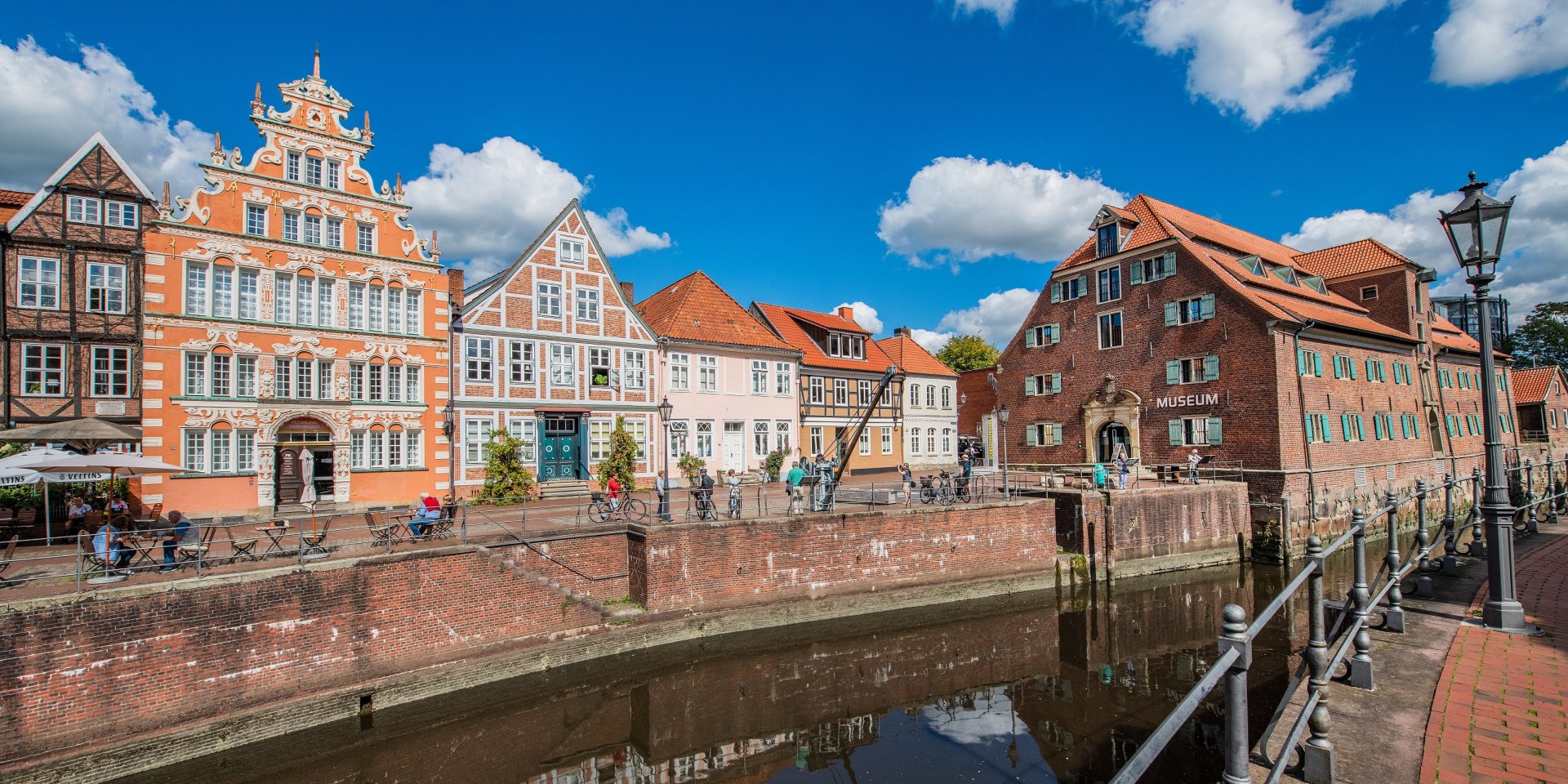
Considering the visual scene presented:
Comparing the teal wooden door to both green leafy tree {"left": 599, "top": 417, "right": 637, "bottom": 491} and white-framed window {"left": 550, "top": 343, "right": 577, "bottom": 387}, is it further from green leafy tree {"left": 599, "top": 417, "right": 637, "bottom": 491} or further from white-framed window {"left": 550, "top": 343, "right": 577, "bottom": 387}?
white-framed window {"left": 550, "top": 343, "right": 577, "bottom": 387}

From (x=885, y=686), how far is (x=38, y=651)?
12713mm

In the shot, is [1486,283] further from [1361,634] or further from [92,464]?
[92,464]

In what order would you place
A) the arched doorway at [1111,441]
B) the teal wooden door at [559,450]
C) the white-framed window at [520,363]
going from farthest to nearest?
the arched doorway at [1111,441]
the teal wooden door at [559,450]
the white-framed window at [520,363]

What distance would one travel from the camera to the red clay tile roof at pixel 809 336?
34250 millimetres

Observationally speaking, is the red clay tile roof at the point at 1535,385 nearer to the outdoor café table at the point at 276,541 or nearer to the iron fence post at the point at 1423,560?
the iron fence post at the point at 1423,560

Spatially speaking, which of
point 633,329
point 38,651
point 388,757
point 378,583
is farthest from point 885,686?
point 633,329

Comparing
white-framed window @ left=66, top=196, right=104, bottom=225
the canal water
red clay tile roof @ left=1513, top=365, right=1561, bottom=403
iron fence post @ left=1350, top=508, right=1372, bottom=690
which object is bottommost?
the canal water

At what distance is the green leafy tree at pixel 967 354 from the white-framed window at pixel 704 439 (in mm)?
31655

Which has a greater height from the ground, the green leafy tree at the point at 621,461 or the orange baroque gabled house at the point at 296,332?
the orange baroque gabled house at the point at 296,332

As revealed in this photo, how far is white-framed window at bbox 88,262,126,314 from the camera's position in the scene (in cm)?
2122

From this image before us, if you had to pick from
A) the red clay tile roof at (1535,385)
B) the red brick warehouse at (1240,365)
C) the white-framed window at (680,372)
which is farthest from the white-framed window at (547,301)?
the red clay tile roof at (1535,385)

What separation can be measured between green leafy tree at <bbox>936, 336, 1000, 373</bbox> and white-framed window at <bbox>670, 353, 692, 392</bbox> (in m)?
32.4

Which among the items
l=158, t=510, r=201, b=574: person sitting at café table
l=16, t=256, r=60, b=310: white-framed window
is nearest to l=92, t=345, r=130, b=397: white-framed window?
l=16, t=256, r=60, b=310: white-framed window

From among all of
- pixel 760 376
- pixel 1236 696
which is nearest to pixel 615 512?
pixel 760 376
